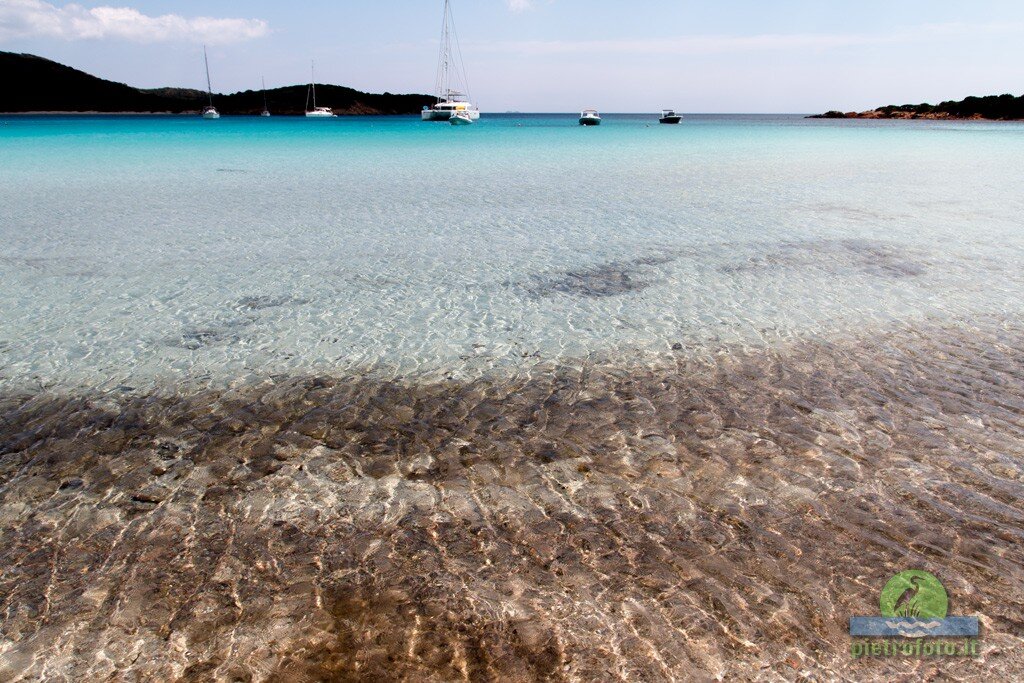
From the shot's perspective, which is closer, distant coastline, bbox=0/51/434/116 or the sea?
the sea

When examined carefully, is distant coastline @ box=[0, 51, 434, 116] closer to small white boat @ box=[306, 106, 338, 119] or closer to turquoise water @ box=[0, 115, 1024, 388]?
small white boat @ box=[306, 106, 338, 119]

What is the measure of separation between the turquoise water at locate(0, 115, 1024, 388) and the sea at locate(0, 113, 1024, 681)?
0.08 m

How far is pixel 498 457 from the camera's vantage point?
5.15m

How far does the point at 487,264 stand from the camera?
11.2 metres

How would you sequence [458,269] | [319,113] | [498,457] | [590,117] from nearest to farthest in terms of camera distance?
[498,457]
[458,269]
[590,117]
[319,113]

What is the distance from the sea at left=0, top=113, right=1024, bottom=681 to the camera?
339cm

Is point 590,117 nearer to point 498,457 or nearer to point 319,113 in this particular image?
point 319,113

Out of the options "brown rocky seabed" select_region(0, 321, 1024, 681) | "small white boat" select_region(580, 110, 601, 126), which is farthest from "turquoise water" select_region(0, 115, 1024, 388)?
"small white boat" select_region(580, 110, 601, 126)

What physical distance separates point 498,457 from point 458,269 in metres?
6.17

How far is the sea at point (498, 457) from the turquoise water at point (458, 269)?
8 cm

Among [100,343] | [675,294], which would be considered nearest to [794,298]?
[675,294]

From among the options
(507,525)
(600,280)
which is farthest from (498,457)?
(600,280)

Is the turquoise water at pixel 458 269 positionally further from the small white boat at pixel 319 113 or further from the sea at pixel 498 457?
the small white boat at pixel 319 113

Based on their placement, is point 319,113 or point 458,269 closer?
→ point 458,269
